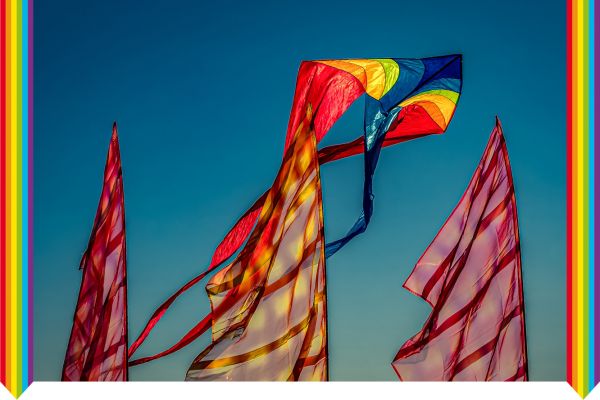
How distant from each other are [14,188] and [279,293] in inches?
59.3

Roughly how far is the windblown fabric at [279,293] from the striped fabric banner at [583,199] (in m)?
1.40

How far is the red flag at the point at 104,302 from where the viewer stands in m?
4.01

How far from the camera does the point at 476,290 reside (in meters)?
3.92

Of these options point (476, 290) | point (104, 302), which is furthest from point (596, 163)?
point (104, 302)

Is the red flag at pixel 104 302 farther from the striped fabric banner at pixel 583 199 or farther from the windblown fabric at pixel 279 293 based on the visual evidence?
the striped fabric banner at pixel 583 199

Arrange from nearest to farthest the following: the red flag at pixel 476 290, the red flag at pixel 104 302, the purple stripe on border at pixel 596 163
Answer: the purple stripe on border at pixel 596 163, the red flag at pixel 476 290, the red flag at pixel 104 302

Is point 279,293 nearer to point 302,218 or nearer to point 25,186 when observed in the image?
point 302,218

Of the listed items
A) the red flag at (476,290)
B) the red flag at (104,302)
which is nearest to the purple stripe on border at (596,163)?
the red flag at (476,290)

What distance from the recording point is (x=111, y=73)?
4.12 meters

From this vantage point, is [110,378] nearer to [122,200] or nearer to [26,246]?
[122,200]

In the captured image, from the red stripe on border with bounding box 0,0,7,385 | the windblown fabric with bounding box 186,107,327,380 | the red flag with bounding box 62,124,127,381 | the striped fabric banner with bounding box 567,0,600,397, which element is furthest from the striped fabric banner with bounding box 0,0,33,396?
the striped fabric banner with bounding box 567,0,600,397

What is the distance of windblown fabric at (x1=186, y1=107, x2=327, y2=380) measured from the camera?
3.72 m

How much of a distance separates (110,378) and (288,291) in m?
1.06

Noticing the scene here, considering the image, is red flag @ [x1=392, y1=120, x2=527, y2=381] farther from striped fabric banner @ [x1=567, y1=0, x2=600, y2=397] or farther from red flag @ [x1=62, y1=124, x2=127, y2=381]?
red flag @ [x1=62, y1=124, x2=127, y2=381]
